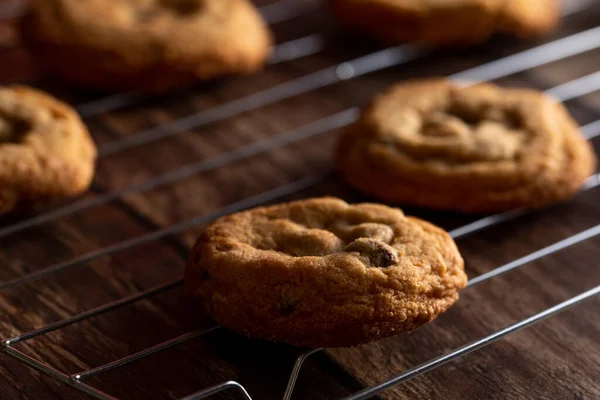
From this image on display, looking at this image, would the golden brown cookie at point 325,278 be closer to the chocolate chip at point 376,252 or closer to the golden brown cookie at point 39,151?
the chocolate chip at point 376,252

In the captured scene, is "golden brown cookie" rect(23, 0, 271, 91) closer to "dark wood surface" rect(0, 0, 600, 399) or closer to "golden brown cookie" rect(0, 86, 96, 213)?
"dark wood surface" rect(0, 0, 600, 399)

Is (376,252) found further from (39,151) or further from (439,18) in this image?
(439,18)

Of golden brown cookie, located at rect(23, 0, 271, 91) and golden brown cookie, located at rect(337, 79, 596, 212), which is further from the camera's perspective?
golden brown cookie, located at rect(23, 0, 271, 91)

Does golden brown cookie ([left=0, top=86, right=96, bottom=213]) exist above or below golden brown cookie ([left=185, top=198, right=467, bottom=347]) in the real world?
above

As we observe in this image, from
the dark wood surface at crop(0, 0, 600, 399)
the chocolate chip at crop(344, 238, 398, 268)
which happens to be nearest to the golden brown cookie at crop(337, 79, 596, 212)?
the dark wood surface at crop(0, 0, 600, 399)

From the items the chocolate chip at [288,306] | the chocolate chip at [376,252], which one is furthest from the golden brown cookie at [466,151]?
the chocolate chip at [288,306]
